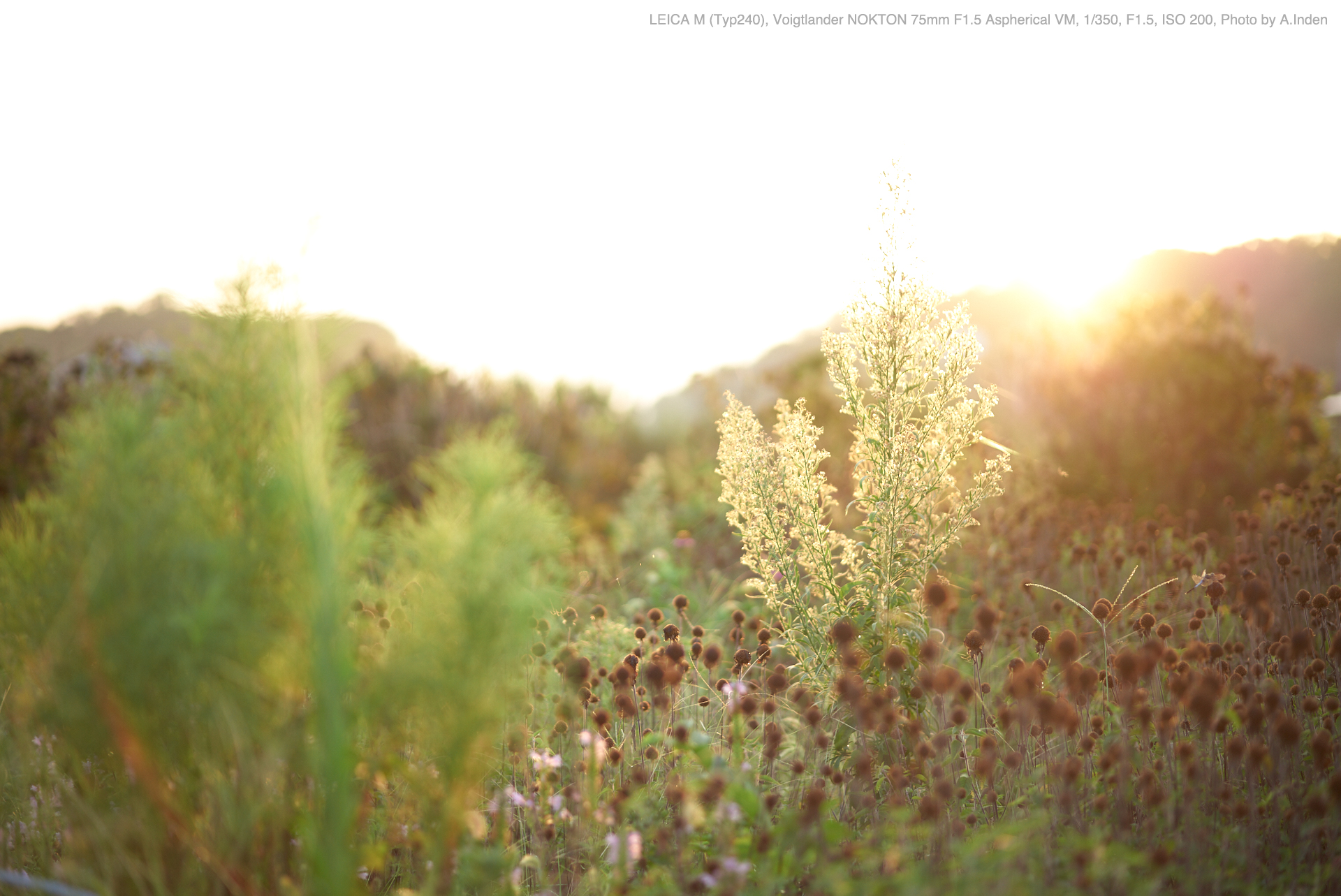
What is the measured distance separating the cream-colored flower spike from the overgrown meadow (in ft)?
0.06

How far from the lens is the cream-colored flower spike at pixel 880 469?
10.7 ft

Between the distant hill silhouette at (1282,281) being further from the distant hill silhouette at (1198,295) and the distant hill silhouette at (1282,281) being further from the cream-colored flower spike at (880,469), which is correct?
the cream-colored flower spike at (880,469)

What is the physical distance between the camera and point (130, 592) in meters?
1.84

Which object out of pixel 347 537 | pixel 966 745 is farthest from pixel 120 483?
pixel 966 745

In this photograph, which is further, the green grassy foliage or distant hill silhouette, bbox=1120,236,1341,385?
distant hill silhouette, bbox=1120,236,1341,385

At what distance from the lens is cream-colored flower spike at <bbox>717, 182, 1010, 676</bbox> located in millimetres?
3270

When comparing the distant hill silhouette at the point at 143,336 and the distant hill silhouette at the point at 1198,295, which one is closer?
the distant hill silhouette at the point at 143,336

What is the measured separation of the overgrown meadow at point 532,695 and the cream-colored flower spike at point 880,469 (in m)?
0.02

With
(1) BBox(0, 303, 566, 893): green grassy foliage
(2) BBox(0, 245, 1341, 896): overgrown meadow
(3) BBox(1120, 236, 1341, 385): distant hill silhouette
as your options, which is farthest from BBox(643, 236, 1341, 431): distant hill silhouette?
(1) BBox(0, 303, 566, 893): green grassy foliage

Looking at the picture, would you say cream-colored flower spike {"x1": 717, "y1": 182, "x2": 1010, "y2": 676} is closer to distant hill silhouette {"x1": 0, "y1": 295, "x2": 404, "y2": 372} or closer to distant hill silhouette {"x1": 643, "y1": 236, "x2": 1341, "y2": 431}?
distant hill silhouette {"x1": 0, "y1": 295, "x2": 404, "y2": 372}

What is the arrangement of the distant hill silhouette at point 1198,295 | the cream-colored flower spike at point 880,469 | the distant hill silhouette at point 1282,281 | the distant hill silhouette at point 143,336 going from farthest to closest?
the distant hill silhouette at point 1282,281 → the distant hill silhouette at point 1198,295 → the cream-colored flower spike at point 880,469 → the distant hill silhouette at point 143,336

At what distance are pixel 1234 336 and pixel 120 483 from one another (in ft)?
36.3

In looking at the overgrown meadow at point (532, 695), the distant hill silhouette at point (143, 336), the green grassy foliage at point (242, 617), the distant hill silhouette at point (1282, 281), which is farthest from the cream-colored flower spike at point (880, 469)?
the distant hill silhouette at point (1282, 281)

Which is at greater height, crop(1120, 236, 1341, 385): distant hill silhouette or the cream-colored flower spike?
crop(1120, 236, 1341, 385): distant hill silhouette
